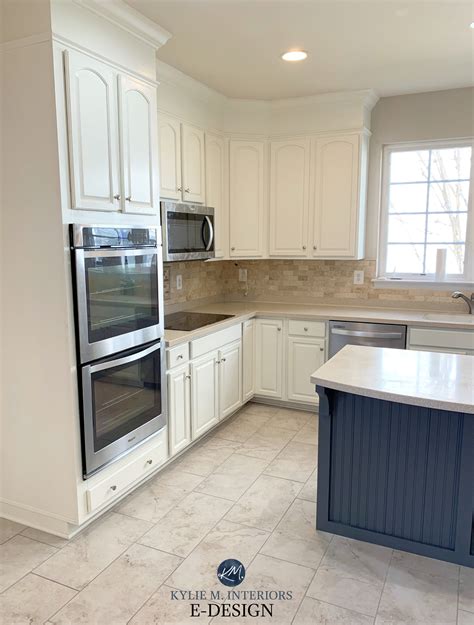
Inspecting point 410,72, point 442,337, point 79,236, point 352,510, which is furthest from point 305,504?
point 410,72

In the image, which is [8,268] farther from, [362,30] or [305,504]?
[362,30]

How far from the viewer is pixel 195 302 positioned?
13.9ft

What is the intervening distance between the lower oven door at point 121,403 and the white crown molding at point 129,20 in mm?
1649

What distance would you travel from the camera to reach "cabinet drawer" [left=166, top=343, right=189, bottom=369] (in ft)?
9.59

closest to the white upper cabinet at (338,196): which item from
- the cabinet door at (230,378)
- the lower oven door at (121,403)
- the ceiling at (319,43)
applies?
the ceiling at (319,43)

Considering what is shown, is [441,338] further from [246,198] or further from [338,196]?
[246,198]

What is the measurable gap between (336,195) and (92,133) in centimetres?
229

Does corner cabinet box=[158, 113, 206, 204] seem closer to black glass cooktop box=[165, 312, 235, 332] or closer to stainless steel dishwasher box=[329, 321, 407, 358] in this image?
black glass cooktop box=[165, 312, 235, 332]

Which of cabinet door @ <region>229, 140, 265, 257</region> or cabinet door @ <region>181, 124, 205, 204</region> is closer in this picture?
cabinet door @ <region>181, 124, 205, 204</region>

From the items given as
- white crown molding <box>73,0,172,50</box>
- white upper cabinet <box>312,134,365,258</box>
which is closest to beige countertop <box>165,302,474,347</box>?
white upper cabinet <box>312,134,365,258</box>

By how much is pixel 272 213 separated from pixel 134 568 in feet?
9.68

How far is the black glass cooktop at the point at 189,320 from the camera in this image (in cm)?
333

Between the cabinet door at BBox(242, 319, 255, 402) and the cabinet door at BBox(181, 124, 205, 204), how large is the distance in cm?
111

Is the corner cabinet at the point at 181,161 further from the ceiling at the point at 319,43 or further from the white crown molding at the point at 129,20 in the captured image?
the white crown molding at the point at 129,20
